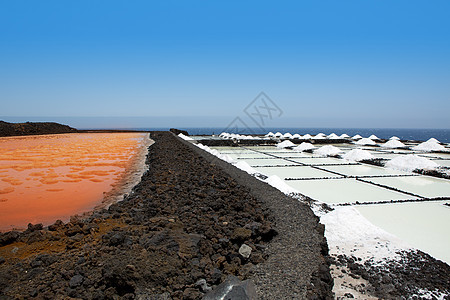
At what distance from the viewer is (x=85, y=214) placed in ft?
13.2

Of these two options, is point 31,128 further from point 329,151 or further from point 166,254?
point 166,254

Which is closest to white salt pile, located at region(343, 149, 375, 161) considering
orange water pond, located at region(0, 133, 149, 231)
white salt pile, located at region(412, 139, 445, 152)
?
white salt pile, located at region(412, 139, 445, 152)

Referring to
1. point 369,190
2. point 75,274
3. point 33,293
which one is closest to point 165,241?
point 75,274

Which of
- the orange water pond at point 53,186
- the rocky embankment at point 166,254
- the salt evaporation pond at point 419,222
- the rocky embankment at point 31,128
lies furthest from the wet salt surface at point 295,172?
the rocky embankment at point 31,128

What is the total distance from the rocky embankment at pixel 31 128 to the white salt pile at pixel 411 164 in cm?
2819

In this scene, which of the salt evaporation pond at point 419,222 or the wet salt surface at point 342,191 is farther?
the wet salt surface at point 342,191

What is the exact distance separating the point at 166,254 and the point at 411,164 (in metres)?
9.68

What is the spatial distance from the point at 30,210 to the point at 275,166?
7.35m

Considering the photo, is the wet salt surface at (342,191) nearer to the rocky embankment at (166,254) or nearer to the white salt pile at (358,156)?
the rocky embankment at (166,254)

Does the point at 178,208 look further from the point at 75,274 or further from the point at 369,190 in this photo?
the point at 369,190


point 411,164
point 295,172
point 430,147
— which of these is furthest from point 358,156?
point 430,147

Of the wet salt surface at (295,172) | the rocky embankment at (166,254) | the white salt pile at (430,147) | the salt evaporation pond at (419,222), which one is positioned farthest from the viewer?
the white salt pile at (430,147)

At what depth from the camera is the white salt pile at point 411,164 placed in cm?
896

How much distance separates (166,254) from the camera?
92.6 inches
